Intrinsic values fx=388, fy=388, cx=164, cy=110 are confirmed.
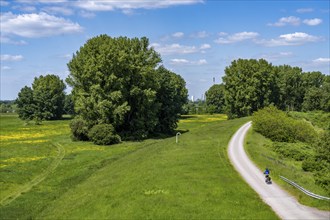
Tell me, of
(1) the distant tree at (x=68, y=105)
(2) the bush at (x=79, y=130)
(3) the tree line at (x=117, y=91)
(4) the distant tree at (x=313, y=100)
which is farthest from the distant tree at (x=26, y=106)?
(4) the distant tree at (x=313, y=100)

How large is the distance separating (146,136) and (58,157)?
2527 cm

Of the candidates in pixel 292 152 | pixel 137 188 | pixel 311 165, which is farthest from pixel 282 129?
pixel 137 188

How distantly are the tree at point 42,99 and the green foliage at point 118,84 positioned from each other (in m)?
55.1

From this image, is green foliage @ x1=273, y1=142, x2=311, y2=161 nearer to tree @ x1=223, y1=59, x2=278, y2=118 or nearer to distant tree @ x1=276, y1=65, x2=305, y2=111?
tree @ x1=223, y1=59, x2=278, y2=118

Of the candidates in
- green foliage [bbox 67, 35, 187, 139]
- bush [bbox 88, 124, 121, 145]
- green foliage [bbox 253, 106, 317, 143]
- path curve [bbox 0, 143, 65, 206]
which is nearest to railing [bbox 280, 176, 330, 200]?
path curve [bbox 0, 143, 65, 206]

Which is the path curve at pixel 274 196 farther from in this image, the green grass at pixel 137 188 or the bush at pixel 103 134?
the bush at pixel 103 134

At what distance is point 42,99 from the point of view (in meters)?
135

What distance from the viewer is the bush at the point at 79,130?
72.0m

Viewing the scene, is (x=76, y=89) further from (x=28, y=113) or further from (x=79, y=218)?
(x=28, y=113)

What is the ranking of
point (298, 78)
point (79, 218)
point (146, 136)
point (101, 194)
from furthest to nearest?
point (298, 78), point (146, 136), point (101, 194), point (79, 218)

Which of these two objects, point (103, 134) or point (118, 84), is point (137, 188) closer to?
point (103, 134)

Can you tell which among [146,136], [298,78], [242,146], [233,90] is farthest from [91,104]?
[298,78]

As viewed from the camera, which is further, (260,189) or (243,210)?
(260,189)

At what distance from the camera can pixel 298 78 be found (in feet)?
477
